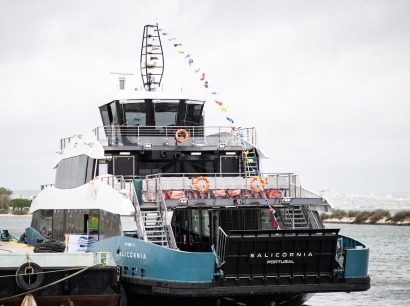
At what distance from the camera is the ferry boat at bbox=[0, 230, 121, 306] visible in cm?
2294

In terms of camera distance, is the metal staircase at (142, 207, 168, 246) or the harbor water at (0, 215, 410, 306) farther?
the harbor water at (0, 215, 410, 306)

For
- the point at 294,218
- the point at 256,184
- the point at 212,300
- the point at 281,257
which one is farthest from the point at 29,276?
the point at 294,218

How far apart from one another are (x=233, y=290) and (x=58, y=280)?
4310 millimetres

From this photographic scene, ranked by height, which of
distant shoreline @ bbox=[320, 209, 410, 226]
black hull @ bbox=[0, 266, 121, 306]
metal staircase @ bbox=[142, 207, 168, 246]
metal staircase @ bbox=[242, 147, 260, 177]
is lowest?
distant shoreline @ bbox=[320, 209, 410, 226]

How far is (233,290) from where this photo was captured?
2288 cm

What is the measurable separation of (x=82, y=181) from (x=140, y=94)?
12.2 feet

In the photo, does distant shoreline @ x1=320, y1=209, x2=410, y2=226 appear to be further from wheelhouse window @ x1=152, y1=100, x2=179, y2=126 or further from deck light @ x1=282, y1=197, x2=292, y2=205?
deck light @ x1=282, y1=197, x2=292, y2=205

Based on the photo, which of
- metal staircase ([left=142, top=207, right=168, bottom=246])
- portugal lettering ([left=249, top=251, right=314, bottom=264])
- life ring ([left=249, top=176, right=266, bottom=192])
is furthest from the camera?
life ring ([left=249, top=176, right=266, bottom=192])

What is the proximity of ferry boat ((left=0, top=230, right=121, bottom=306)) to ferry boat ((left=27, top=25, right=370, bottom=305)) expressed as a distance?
3.31 feet

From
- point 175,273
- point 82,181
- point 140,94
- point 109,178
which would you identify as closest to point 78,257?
point 175,273

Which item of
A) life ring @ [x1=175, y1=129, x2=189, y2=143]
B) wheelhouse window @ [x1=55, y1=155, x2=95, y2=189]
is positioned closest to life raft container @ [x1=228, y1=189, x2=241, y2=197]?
life ring @ [x1=175, y1=129, x2=189, y2=143]

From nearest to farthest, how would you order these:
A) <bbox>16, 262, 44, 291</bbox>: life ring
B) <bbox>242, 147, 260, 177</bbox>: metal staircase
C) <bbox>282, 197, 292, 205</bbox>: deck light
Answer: <bbox>16, 262, 44, 291</bbox>: life ring → <bbox>282, 197, 292, 205</bbox>: deck light → <bbox>242, 147, 260, 177</bbox>: metal staircase

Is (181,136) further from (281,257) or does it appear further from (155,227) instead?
(281,257)

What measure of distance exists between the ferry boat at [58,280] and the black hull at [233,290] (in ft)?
2.51
